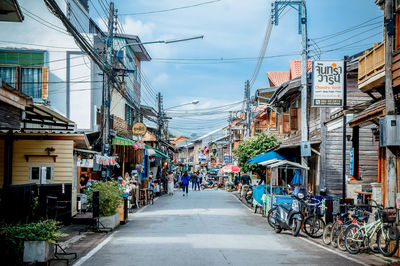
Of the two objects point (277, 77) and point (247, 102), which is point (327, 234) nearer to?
point (247, 102)

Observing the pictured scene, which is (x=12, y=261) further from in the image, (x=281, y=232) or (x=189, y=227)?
(x=281, y=232)

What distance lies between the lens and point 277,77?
141 feet

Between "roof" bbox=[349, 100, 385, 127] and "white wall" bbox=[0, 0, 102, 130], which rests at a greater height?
"white wall" bbox=[0, 0, 102, 130]

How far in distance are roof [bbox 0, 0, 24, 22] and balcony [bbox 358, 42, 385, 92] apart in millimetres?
10346

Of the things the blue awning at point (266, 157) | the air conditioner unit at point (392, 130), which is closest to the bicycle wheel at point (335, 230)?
the air conditioner unit at point (392, 130)

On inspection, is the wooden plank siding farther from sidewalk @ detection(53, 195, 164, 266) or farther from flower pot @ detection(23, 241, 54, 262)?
flower pot @ detection(23, 241, 54, 262)

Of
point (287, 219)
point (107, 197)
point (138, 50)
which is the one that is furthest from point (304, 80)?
point (138, 50)

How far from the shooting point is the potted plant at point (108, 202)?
53.1 feet

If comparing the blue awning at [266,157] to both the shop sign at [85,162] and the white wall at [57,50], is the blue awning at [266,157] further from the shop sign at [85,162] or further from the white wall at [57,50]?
the shop sign at [85,162]

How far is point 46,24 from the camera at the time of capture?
26547mm

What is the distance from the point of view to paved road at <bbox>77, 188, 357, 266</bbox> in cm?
1065

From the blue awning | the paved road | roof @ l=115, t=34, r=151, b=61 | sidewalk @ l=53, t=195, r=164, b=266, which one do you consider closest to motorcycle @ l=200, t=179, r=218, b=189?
roof @ l=115, t=34, r=151, b=61

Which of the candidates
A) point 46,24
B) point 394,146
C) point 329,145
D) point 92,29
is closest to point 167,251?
point 394,146

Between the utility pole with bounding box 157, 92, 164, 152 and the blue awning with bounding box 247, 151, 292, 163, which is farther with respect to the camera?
the utility pole with bounding box 157, 92, 164, 152
